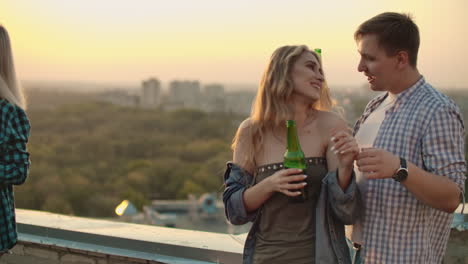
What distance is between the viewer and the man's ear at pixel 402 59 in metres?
2.02

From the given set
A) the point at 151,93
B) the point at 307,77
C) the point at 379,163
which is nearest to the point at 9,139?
the point at 307,77

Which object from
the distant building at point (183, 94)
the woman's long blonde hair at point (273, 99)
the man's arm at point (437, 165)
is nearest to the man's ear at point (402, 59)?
the man's arm at point (437, 165)

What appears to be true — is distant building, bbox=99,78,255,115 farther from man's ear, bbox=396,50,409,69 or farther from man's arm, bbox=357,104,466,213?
man's arm, bbox=357,104,466,213

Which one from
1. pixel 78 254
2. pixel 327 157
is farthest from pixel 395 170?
pixel 78 254

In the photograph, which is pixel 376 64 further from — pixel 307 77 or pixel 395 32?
pixel 307 77

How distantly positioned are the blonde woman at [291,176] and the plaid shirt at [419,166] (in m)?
0.10

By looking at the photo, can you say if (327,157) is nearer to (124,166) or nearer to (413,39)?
(413,39)

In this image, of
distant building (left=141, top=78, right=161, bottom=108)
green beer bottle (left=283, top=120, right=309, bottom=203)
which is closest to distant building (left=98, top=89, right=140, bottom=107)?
distant building (left=141, top=78, right=161, bottom=108)

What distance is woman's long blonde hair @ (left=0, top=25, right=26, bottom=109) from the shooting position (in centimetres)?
240

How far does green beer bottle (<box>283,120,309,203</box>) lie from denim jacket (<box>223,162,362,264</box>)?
0.08 m

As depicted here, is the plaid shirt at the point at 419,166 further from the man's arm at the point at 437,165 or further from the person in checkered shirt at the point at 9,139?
the person in checkered shirt at the point at 9,139

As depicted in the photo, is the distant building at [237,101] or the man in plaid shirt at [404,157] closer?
the man in plaid shirt at [404,157]

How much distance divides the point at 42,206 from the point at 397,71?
136 feet

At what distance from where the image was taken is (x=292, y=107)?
7.35 ft
